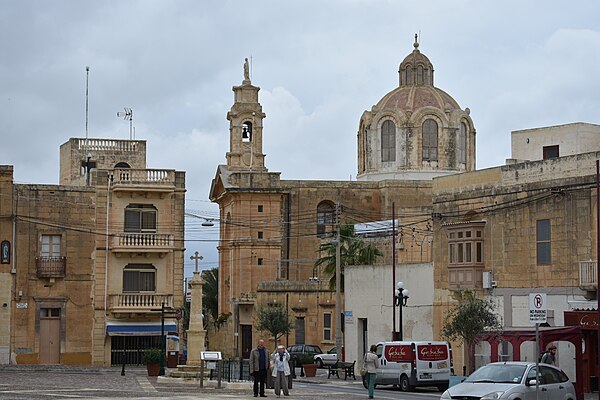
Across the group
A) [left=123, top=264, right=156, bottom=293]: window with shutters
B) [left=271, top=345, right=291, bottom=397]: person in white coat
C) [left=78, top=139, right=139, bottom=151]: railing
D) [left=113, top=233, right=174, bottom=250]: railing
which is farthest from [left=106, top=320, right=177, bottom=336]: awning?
[left=271, top=345, right=291, bottom=397]: person in white coat

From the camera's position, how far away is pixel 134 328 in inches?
2408

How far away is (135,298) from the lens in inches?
2411

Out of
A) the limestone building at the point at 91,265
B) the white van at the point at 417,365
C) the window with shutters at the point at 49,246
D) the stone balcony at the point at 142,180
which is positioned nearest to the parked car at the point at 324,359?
the limestone building at the point at 91,265

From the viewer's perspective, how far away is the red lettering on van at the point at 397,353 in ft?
132

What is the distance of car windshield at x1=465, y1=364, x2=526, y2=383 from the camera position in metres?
26.7

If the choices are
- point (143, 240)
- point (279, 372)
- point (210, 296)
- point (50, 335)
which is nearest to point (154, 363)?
point (50, 335)

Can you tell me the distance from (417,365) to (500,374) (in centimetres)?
1312

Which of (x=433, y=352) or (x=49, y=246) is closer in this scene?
(x=433, y=352)

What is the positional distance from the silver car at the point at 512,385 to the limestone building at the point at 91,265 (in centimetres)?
3586

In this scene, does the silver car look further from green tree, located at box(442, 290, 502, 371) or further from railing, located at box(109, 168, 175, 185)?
railing, located at box(109, 168, 175, 185)

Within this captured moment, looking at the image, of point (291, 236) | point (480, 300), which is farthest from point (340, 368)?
point (291, 236)

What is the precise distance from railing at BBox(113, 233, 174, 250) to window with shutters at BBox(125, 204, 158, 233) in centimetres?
74

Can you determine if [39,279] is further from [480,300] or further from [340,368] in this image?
[480,300]

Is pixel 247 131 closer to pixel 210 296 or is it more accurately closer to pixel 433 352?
pixel 210 296
